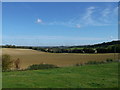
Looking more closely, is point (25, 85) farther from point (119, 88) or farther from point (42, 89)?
point (119, 88)

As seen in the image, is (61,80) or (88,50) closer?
(61,80)

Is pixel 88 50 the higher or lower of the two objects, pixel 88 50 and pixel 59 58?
the higher

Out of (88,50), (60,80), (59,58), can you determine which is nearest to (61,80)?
(60,80)

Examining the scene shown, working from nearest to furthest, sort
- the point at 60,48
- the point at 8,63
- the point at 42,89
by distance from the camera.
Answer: the point at 42,89 < the point at 8,63 < the point at 60,48

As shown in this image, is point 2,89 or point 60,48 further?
point 60,48

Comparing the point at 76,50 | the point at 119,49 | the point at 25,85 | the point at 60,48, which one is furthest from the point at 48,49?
the point at 25,85

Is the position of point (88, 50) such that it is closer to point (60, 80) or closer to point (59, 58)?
point (59, 58)

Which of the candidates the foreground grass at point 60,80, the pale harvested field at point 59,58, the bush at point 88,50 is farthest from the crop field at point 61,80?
the bush at point 88,50

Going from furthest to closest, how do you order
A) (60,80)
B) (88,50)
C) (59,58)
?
(88,50)
(59,58)
(60,80)

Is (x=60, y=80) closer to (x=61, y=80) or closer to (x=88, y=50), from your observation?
(x=61, y=80)

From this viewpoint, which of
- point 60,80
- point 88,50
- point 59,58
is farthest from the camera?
point 88,50

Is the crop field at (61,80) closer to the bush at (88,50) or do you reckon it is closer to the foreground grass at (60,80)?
the foreground grass at (60,80)

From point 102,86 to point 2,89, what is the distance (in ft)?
10.0

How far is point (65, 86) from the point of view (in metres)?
6.68
